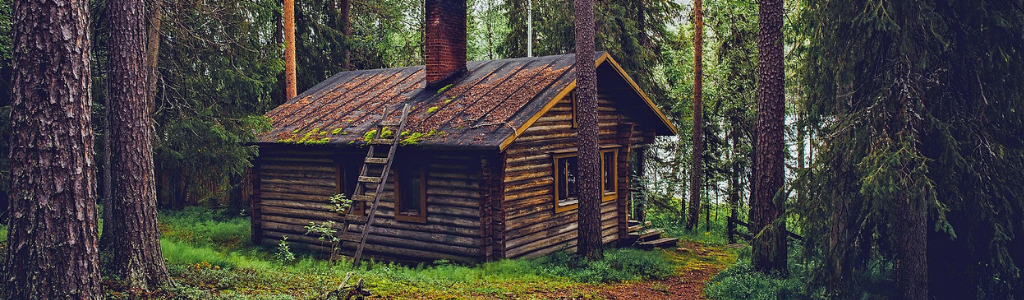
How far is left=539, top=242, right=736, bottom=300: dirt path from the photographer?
11.2 m

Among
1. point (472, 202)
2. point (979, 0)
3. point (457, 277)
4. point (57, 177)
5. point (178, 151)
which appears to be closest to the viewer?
point (57, 177)

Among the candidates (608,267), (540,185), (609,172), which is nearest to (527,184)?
(540,185)

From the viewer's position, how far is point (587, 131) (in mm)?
12883

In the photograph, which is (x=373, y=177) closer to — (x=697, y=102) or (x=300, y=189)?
(x=300, y=189)

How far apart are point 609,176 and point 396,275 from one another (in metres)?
7.01

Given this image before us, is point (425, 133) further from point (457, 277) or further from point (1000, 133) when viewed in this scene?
point (1000, 133)

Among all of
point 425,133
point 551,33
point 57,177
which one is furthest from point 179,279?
point 551,33

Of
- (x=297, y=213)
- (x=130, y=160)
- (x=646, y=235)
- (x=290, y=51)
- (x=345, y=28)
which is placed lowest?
(x=646, y=235)

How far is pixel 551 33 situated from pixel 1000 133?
15.3 metres

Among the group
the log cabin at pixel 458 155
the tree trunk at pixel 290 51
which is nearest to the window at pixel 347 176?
the log cabin at pixel 458 155

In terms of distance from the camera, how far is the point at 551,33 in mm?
23047

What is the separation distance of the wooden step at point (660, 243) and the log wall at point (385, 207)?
530 cm

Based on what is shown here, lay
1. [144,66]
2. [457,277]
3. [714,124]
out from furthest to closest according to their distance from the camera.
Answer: [714,124]
[457,277]
[144,66]

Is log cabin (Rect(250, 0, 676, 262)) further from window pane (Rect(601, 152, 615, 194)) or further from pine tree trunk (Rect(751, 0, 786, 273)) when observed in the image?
pine tree trunk (Rect(751, 0, 786, 273))
